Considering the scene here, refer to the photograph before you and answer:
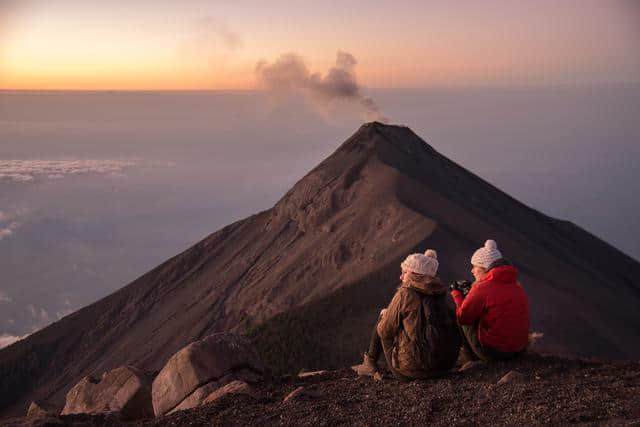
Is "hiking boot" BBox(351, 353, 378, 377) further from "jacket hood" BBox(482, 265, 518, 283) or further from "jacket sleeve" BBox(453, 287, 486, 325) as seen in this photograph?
"jacket hood" BBox(482, 265, 518, 283)

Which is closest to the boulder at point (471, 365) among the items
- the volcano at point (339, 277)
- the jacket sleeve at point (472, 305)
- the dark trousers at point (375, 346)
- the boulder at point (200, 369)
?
the jacket sleeve at point (472, 305)

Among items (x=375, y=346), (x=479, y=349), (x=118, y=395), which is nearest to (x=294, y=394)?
(x=375, y=346)

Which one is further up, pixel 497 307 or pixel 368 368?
pixel 497 307

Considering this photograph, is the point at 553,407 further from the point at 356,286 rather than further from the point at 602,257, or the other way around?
the point at 602,257

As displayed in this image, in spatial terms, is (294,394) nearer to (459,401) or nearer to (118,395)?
(459,401)

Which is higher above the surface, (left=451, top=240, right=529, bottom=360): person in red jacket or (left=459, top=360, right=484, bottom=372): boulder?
(left=451, top=240, right=529, bottom=360): person in red jacket

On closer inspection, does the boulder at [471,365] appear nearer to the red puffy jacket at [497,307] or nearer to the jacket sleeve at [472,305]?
the red puffy jacket at [497,307]

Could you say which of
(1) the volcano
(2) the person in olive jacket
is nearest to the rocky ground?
(2) the person in olive jacket
